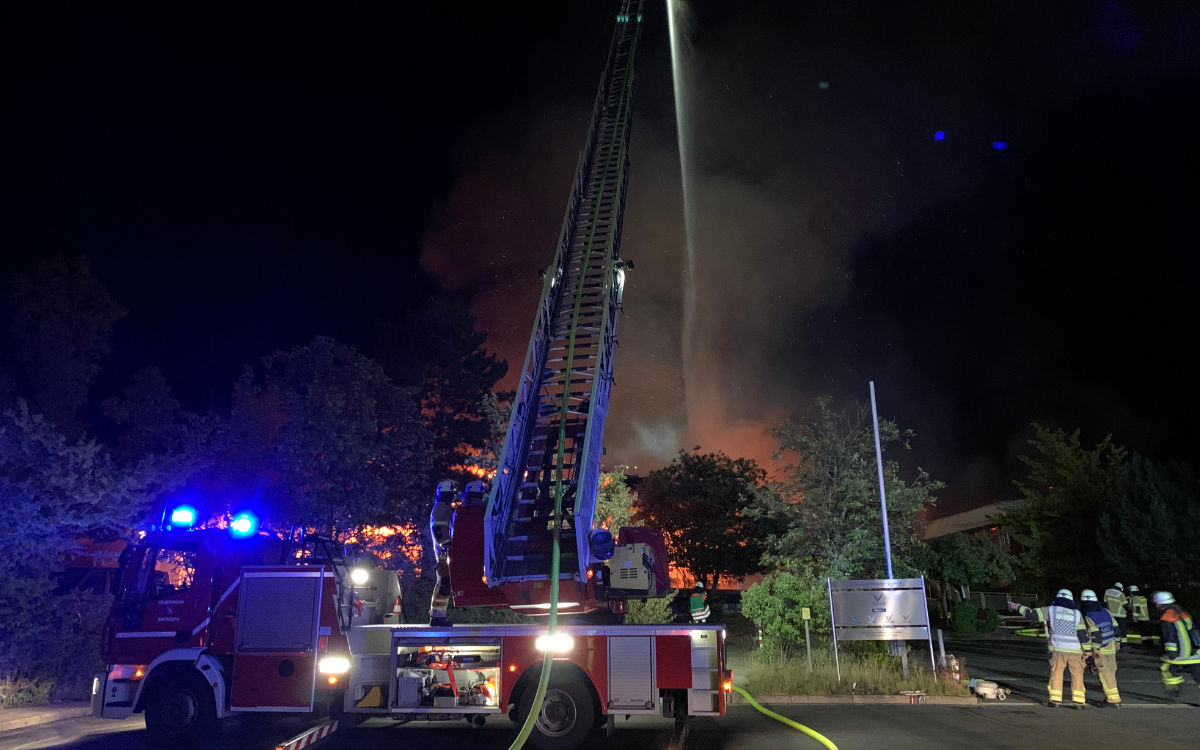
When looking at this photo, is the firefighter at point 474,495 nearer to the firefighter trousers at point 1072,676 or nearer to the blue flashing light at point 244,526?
the blue flashing light at point 244,526

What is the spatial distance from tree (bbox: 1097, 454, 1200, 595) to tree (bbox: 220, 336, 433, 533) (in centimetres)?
2457

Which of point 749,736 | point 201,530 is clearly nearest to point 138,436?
point 201,530

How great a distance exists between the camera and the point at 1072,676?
12.4 m

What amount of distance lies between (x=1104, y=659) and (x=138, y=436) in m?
24.8

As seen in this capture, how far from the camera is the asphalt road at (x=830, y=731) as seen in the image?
944 cm

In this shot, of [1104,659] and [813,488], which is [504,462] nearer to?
[1104,659]

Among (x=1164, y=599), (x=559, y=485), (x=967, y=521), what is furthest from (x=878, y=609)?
(x=967, y=521)

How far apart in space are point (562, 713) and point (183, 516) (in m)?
5.65

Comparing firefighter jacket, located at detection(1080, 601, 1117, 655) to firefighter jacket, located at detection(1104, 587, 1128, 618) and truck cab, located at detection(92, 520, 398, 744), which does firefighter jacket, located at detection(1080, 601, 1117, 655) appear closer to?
firefighter jacket, located at detection(1104, 587, 1128, 618)

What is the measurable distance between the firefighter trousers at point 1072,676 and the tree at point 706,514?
1282 inches

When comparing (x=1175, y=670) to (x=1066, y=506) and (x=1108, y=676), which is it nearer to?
(x=1108, y=676)

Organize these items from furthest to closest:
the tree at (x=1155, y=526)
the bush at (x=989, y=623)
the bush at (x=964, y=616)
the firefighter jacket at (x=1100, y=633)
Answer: the bush at (x=989, y=623) → the bush at (x=964, y=616) → the tree at (x=1155, y=526) → the firefighter jacket at (x=1100, y=633)

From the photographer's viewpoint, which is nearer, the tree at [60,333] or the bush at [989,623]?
the tree at [60,333]

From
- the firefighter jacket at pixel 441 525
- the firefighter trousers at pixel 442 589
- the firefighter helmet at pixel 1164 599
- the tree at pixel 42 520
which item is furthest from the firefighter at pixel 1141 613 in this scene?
the tree at pixel 42 520
